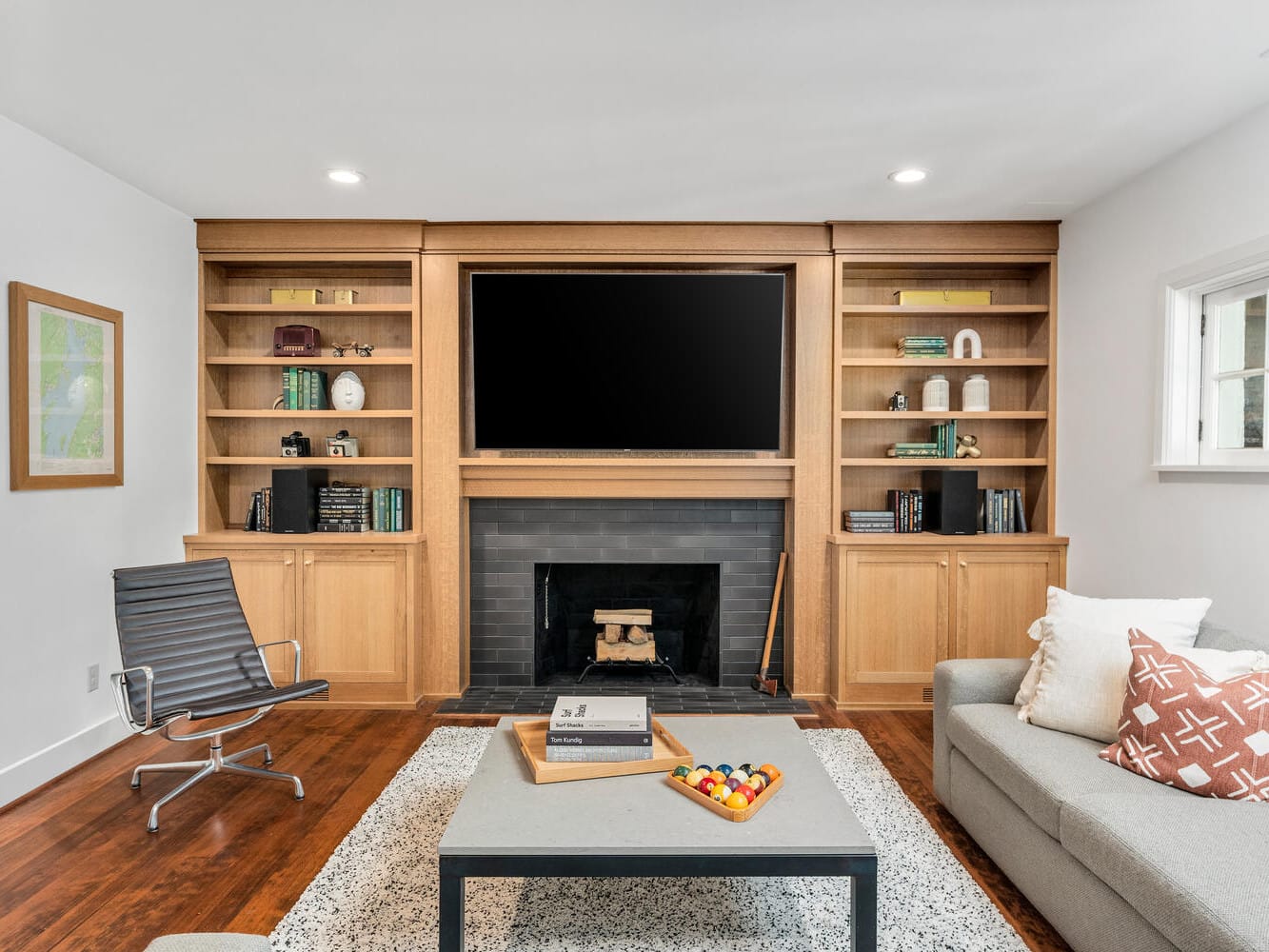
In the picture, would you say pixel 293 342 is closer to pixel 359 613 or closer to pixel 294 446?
pixel 294 446

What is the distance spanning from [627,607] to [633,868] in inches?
108

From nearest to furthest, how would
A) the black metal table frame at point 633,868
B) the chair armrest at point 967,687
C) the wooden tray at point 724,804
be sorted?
the black metal table frame at point 633,868, the wooden tray at point 724,804, the chair armrest at point 967,687

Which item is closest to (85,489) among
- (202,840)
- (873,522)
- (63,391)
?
(63,391)

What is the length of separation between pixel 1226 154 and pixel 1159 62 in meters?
0.72

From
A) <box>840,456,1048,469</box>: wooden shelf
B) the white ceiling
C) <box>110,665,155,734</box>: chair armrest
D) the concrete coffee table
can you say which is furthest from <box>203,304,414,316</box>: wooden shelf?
the concrete coffee table

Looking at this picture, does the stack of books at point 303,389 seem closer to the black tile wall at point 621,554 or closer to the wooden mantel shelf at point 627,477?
the wooden mantel shelf at point 627,477

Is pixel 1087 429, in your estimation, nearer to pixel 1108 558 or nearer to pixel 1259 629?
pixel 1108 558


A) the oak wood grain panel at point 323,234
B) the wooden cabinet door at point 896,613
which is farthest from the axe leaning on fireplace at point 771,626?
the oak wood grain panel at point 323,234

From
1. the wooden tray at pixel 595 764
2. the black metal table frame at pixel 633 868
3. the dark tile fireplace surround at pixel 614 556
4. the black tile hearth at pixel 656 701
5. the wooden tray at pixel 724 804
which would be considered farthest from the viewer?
the dark tile fireplace surround at pixel 614 556

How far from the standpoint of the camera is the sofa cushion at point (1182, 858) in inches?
57.9

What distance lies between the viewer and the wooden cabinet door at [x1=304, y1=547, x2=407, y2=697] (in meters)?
4.01

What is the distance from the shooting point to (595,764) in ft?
7.16

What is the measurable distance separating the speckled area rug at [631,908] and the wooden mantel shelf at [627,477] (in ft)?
6.33

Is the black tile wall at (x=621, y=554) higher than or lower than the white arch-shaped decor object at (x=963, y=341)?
lower
